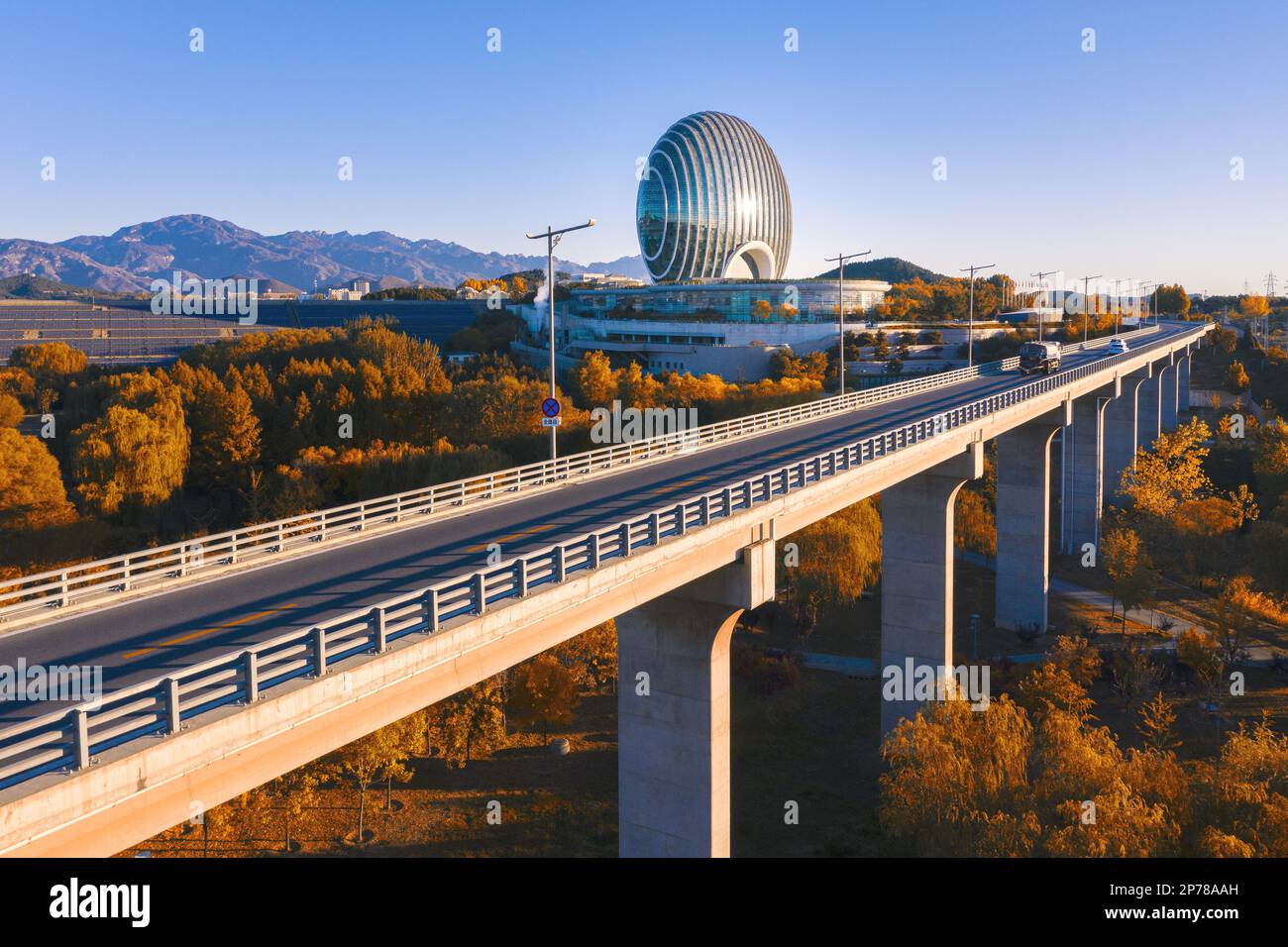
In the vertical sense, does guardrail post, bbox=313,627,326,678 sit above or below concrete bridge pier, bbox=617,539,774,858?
above

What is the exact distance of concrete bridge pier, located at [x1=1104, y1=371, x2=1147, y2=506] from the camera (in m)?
74.7

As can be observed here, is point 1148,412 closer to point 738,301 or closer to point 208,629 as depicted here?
point 738,301

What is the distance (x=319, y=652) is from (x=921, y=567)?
1155 inches

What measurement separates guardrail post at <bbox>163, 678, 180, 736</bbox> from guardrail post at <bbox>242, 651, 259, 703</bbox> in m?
0.82

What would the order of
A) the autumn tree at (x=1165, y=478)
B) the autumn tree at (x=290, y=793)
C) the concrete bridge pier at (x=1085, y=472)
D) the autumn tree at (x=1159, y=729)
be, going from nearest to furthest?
the autumn tree at (x=290, y=793) → the autumn tree at (x=1159, y=729) → the autumn tree at (x=1165, y=478) → the concrete bridge pier at (x=1085, y=472)

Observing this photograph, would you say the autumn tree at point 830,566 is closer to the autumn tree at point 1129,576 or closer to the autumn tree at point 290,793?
the autumn tree at point 1129,576

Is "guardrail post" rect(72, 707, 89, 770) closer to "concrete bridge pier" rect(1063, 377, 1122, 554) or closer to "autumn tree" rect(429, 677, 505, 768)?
"autumn tree" rect(429, 677, 505, 768)

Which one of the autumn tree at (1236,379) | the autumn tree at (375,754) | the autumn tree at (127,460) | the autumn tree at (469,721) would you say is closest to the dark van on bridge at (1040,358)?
the autumn tree at (469,721)

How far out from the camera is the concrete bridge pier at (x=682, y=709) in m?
23.3

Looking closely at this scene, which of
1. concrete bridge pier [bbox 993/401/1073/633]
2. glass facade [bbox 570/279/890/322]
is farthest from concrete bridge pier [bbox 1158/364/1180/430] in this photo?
concrete bridge pier [bbox 993/401/1073/633]

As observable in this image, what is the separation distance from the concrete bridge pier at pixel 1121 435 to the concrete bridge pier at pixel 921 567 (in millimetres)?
A: 42282
